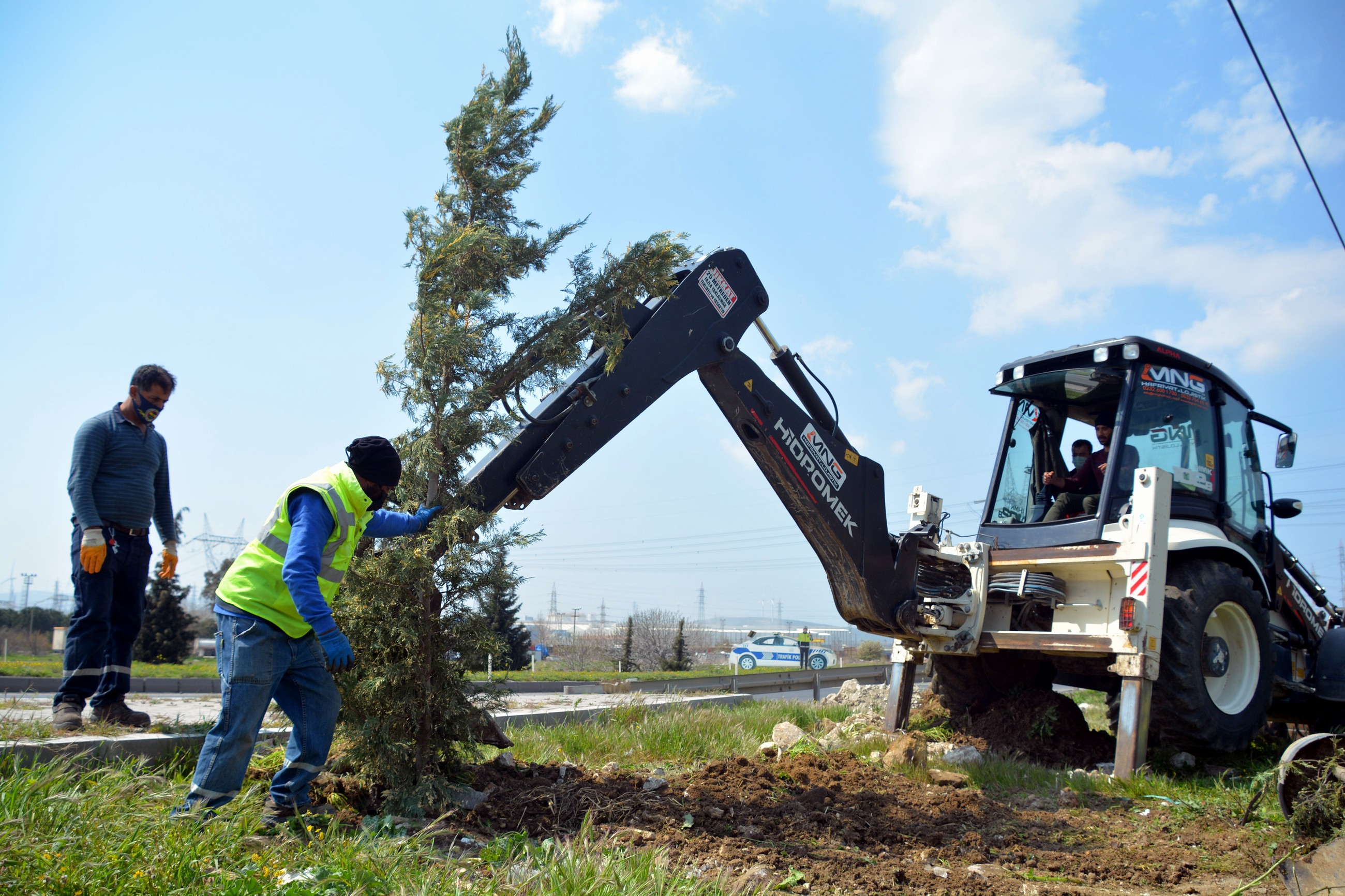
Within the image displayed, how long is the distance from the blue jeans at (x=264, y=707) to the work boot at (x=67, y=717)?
146 cm

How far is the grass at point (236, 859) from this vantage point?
2.38 metres

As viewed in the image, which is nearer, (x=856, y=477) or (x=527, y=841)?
(x=527, y=841)

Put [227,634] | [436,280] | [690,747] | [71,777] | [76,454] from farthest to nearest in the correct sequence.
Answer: [690,747], [76,454], [436,280], [227,634], [71,777]

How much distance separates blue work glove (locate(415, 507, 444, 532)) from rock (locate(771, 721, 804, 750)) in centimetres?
354

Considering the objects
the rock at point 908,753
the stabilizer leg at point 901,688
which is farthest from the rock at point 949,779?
the stabilizer leg at point 901,688

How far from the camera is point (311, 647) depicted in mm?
3658

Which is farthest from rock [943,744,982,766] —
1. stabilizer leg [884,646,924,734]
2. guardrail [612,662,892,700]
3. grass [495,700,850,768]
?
guardrail [612,662,892,700]

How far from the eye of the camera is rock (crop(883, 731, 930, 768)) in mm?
5352

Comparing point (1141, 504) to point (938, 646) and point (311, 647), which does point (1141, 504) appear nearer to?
point (938, 646)

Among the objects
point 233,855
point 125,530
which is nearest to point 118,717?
point 125,530

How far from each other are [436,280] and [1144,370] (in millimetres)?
5200

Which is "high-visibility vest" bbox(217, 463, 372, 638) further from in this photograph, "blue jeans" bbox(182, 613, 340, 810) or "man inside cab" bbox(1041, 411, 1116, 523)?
"man inside cab" bbox(1041, 411, 1116, 523)

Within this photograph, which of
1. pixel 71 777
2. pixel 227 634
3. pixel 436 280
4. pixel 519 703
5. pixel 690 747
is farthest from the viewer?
pixel 519 703

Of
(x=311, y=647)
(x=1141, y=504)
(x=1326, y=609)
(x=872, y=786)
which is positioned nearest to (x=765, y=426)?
(x=872, y=786)
